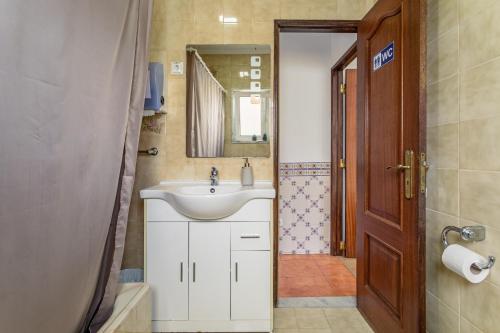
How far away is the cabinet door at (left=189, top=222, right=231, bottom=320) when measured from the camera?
5.42ft

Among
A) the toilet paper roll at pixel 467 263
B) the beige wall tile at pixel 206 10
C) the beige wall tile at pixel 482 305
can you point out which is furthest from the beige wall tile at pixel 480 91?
the beige wall tile at pixel 206 10

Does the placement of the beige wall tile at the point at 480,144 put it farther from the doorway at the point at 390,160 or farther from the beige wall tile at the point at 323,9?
the beige wall tile at the point at 323,9

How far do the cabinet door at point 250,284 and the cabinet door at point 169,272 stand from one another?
0.27 m

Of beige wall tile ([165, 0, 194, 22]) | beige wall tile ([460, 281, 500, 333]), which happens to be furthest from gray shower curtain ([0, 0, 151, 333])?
beige wall tile ([460, 281, 500, 333])

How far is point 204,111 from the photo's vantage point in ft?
7.00

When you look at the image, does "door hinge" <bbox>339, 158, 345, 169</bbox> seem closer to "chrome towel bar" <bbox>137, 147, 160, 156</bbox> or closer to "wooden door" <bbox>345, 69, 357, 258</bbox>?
"wooden door" <bbox>345, 69, 357, 258</bbox>

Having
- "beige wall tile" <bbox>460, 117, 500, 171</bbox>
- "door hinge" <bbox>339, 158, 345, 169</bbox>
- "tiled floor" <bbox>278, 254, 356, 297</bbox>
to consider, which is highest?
"beige wall tile" <bbox>460, 117, 500, 171</bbox>

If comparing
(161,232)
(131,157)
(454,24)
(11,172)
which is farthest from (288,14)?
(11,172)

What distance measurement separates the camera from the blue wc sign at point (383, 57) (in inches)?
61.0

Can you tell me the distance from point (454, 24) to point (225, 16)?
1.37 m

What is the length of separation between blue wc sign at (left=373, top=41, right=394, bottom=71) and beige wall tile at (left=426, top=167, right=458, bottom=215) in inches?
23.8

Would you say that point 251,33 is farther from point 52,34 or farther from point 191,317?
point 191,317

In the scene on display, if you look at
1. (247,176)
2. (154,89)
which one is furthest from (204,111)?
(247,176)

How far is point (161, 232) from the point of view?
1668 mm
